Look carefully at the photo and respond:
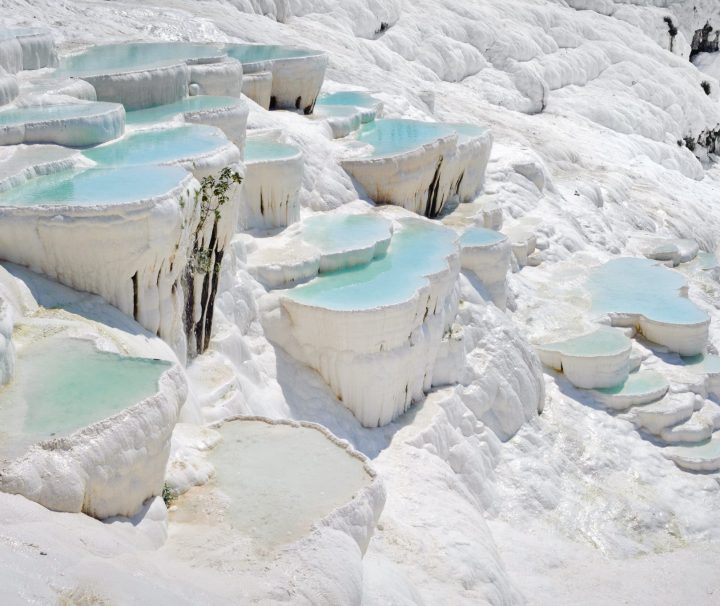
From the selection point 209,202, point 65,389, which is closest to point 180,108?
point 209,202

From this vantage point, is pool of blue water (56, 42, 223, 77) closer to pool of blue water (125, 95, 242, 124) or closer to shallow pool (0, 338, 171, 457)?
pool of blue water (125, 95, 242, 124)

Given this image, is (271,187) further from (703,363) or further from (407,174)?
(703,363)

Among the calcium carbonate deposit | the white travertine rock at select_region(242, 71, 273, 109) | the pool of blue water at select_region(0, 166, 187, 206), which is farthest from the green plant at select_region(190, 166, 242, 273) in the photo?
the white travertine rock at select_region(242, 71, 273, 109)

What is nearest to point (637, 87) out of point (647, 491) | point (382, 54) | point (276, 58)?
point (382, 54)

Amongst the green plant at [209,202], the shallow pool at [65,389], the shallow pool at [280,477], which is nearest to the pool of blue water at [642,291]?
the green plant at [209,202]

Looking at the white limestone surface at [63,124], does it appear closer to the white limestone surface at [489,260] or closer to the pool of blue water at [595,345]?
the white limestone surface at [489,260]

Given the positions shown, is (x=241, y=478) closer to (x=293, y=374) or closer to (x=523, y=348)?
(x=293, y=374)
